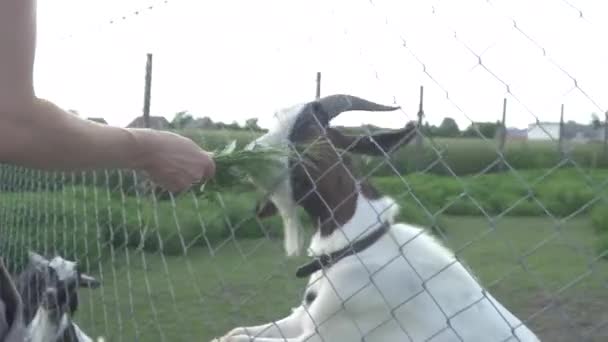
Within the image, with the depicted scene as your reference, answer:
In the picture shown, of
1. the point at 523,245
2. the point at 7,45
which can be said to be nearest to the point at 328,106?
the point at 7,45

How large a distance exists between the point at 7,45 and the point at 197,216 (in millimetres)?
1906

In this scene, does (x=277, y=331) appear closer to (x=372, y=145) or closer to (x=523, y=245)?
(x=372, y=145)

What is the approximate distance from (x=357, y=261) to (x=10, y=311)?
1523 millimetres

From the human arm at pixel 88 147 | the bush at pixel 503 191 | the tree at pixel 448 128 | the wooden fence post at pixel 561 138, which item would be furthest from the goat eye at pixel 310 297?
the wooden fence post at pixel 561 138

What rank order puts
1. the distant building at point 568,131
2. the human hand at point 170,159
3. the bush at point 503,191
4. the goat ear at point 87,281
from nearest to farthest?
the distant building at point 568,131 < the human hand at point 170,159 < the bush at point 503,191 < the goat ear at point 87,281

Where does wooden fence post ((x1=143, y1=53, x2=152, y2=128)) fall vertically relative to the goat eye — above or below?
above

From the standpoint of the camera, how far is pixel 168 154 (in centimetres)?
222

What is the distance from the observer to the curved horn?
2729 mm

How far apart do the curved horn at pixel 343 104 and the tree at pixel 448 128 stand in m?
0.34

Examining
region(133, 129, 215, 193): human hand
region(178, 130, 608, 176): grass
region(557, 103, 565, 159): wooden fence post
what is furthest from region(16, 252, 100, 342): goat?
region(557, 103, 565, 159): wooden fence post

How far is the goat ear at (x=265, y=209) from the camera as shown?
10.3ft

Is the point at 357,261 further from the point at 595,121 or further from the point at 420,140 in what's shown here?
the point at 595,121

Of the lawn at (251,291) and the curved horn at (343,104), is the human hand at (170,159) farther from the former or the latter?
the lawn at (251,291)

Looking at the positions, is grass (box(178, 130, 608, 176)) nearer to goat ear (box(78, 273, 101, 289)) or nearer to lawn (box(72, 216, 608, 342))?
lawn (box(72, 216, 608, 342))
